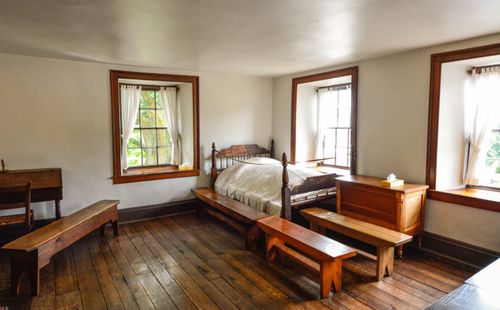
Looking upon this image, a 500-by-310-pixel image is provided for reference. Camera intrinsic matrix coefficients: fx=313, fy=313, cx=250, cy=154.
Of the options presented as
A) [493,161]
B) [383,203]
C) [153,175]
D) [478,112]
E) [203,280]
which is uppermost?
[478,112]

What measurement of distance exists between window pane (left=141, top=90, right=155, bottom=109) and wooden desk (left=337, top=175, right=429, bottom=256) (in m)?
3.45

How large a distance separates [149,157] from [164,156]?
0.26 metres

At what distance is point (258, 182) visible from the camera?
4.41 meters

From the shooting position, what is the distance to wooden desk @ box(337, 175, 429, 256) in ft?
10.9

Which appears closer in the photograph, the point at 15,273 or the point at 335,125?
the point at 15,273

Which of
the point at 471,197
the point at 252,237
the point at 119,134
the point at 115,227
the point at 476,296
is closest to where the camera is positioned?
the point at 476,296

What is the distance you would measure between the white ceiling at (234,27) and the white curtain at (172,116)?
4.60 feet

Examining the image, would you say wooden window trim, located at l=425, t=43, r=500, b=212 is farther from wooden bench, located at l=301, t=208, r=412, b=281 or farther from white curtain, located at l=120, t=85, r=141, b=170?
white curtain, located at l=120, t=85, r=141, b=170

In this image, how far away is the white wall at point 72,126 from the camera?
3.91 metres

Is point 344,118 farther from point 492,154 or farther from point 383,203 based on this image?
point 492,154

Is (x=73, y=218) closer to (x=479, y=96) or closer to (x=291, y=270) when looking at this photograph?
(x=291, y=270)

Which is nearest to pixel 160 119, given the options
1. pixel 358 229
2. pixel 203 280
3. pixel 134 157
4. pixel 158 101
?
pixel 158 101

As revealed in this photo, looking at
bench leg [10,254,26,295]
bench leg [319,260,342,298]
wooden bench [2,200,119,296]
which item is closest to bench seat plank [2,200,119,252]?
wooden bench [2,200,119,296]

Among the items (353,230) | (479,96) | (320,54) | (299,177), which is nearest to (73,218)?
(299,177)
